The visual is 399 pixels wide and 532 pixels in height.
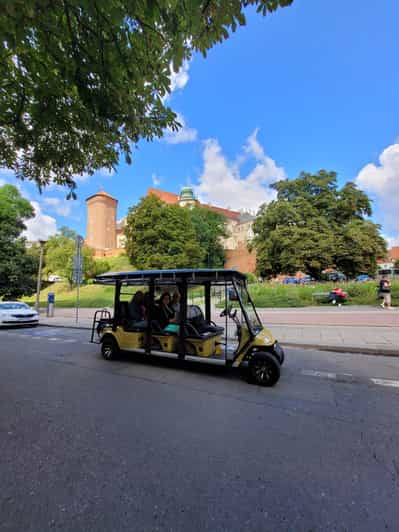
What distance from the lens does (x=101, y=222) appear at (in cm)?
7194

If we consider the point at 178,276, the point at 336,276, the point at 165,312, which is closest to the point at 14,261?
the point at 165,312

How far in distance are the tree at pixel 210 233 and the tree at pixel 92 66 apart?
42772 mm

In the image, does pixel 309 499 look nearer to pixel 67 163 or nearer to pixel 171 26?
pixel 171 26

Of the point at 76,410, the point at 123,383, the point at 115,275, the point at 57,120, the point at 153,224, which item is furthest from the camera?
the point at 153,224

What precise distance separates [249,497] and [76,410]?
265 cm

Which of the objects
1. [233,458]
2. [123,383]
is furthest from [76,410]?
[233,458]

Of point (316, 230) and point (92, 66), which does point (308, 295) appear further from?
point (92, 66)

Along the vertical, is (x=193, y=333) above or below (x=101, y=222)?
below

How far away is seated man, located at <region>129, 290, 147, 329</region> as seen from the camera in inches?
252

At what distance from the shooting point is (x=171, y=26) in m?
2.62

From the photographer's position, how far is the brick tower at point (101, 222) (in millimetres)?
71312

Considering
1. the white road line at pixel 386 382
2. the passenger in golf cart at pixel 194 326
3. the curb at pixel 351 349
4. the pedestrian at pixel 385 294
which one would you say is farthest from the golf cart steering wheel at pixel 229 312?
the pedestrian at pixel 385 294

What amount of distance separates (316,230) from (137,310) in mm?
25524

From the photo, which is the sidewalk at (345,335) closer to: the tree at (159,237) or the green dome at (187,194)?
the tree at (159,237)
